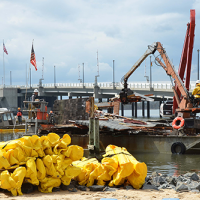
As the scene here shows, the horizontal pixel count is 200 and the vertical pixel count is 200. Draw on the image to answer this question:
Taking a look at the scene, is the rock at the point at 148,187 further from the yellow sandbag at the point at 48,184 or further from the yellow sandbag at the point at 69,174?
the yellow sandbag at the point at 48,184

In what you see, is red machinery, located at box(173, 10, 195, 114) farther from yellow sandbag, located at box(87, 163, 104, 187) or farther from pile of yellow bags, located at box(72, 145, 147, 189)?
yellow sandbag, located at box(87, 163, 104, 187)

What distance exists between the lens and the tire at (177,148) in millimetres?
21594

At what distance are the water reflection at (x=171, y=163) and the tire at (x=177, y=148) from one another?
39 cm

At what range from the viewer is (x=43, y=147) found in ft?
34.9

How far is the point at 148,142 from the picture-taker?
22.4 meters

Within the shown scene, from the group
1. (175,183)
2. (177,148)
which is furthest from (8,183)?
(177,148)

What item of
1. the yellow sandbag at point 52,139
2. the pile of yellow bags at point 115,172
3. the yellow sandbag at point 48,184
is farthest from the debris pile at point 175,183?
the yellow sandbag at point 52,139

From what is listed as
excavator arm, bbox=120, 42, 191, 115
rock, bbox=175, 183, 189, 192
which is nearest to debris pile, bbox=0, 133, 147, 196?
rock, bbox=175, 183, 189, 192

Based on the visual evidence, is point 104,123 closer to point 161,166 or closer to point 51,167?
point 161,166

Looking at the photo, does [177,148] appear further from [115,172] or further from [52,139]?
[52,139]

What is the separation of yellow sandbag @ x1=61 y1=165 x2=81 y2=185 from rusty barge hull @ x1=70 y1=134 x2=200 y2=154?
12.3 metres

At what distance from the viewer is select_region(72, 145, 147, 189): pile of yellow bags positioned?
10453mm

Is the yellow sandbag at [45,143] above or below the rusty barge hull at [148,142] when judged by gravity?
above

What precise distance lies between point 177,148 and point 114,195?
42.8 feet
